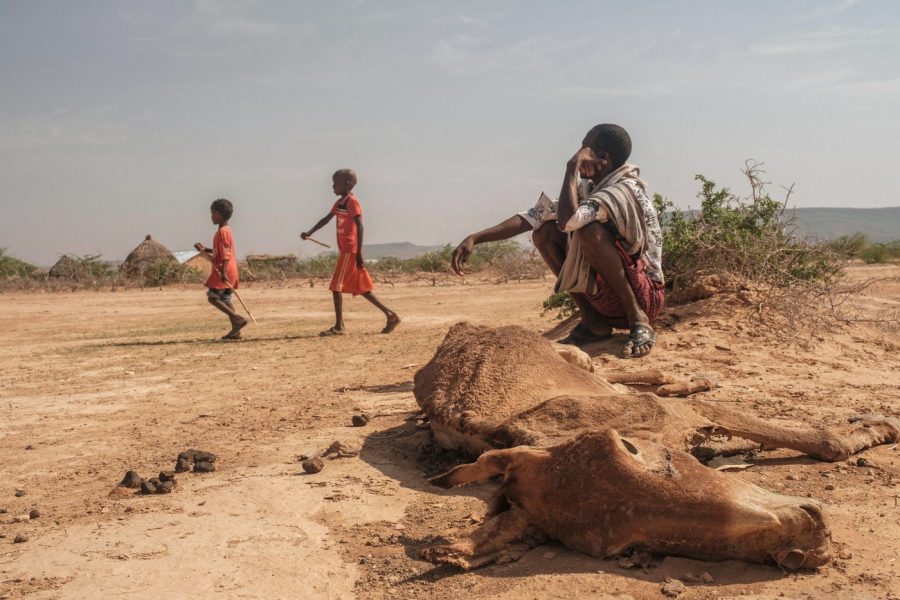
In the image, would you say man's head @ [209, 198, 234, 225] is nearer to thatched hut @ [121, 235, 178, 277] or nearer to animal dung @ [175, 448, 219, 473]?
animal dung @ [175, 448, 219, 473]

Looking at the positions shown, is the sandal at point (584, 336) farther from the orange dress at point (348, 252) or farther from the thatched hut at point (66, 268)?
the thatched hut at point (66, 268)

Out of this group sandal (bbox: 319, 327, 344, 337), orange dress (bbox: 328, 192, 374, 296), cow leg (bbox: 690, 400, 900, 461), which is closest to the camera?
cow leg (bbox: 690, 400, 900, 461)

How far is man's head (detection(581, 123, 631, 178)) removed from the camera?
5.55 m

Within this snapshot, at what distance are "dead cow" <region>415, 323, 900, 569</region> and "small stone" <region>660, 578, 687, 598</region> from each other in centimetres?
12

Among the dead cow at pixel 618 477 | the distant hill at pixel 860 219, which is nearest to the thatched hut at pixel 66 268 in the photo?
the dead cow at pixel 618 477

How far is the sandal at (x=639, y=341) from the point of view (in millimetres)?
5371

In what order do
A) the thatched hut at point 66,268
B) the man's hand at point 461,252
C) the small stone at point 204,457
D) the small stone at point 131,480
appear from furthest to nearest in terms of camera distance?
the thatched hut at point 66,268 → the man's hand at point 461,252 → the small stone at point 204,457 → the small stone at point 131,480

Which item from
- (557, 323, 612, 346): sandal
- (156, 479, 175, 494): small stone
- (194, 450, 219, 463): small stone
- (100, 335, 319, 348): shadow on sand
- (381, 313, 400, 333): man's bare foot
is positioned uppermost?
(557, 323, 612, 346): sandal

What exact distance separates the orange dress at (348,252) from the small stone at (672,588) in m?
7.92

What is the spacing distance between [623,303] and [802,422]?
1629mm

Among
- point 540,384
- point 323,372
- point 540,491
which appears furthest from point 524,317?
point 540,491

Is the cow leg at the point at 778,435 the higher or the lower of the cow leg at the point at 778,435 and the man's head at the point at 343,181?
the lower

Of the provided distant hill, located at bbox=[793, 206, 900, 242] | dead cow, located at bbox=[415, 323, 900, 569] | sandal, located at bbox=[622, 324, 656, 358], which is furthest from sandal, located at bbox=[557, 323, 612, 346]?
distant hill, located at bbox=[793, 206, 900, 242]

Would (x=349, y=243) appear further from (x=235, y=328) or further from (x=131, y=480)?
(x=131, y=480)
